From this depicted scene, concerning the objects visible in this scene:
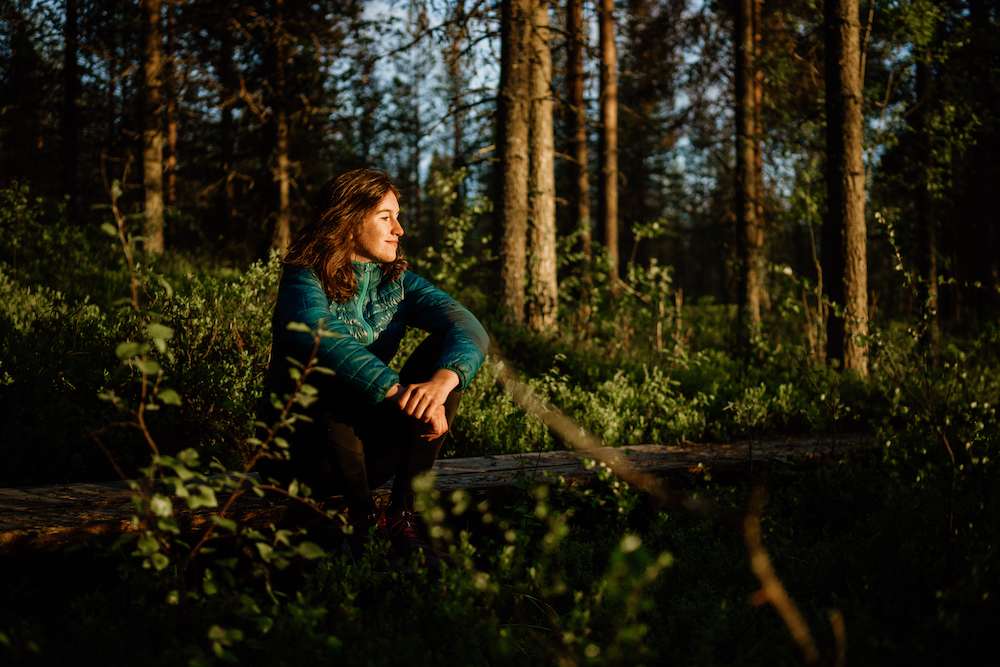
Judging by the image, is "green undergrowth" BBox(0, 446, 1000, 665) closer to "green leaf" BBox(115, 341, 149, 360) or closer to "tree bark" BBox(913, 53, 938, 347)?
"green leaf" BBox(115, 341, 149, 360)

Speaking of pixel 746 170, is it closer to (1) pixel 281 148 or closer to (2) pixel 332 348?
(1) pixel 281 148

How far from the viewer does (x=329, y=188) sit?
291cm

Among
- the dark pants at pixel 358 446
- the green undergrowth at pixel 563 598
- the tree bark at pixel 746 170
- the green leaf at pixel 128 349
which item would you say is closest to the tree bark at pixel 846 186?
the tree bark at pixel 746 170

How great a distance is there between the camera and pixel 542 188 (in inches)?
307

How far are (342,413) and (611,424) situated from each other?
8.58 ft

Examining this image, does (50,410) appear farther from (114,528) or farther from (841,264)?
(841,264)

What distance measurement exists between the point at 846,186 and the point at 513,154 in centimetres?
401

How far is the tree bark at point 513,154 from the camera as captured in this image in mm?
7141

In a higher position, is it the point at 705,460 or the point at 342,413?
the point at 342,413

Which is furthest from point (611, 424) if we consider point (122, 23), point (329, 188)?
point (122, 23)

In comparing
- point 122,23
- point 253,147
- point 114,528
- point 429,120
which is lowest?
point 114,528

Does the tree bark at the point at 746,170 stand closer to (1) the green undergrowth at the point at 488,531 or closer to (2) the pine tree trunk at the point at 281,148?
(1) the green undergrowth at the point at 488,531

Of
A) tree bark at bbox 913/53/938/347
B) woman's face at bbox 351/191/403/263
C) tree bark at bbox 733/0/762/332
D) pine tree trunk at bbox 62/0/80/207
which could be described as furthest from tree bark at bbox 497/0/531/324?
pine tree trunk at bbox 62/0/80/207

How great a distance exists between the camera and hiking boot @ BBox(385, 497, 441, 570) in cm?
262
